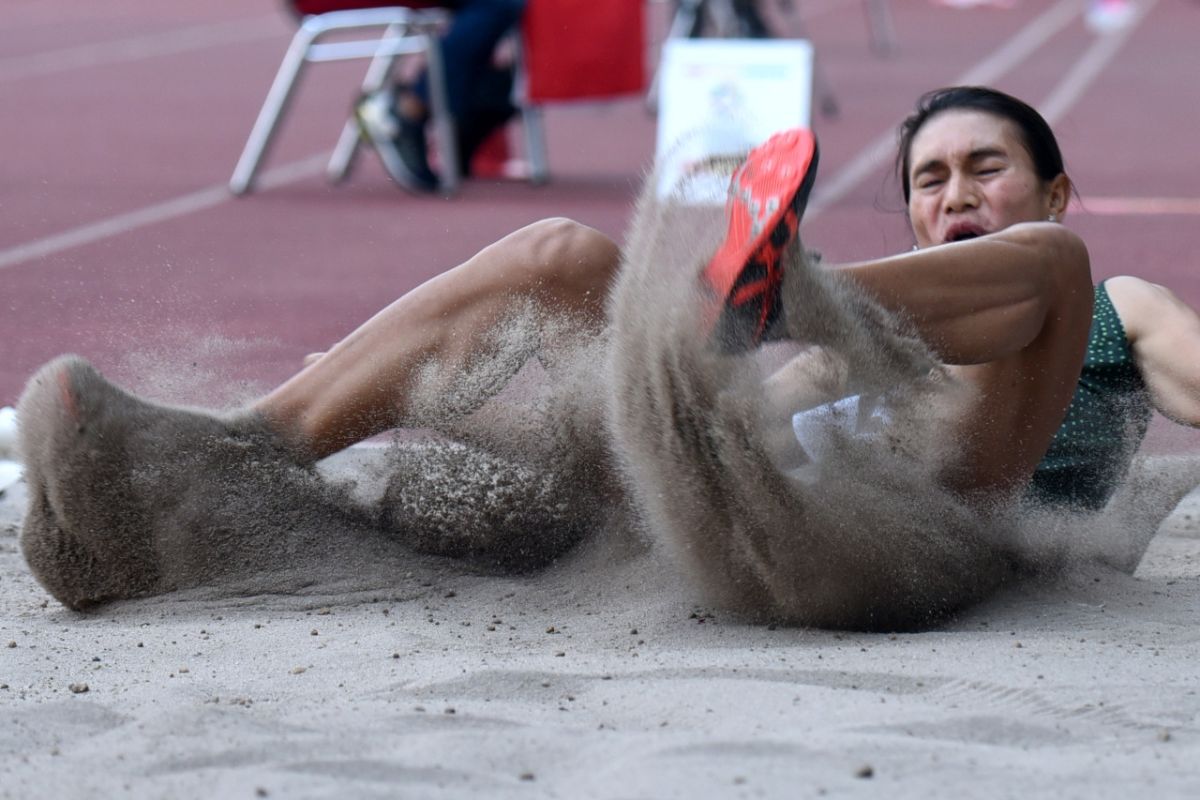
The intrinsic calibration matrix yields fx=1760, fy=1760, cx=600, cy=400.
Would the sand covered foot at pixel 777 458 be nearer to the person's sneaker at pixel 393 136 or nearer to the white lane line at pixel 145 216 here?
the white lane line at pixel 145 216

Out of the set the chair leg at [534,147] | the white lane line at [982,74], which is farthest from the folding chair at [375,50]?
the white lane line at [982,74]

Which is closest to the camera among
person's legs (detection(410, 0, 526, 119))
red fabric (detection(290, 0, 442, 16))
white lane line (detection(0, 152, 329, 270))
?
white lane line (detection(0, 152, 329, 270))

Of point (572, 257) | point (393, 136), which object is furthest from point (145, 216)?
point (572, 257)

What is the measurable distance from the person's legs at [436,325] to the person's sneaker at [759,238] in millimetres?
356

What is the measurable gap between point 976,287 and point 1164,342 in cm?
54

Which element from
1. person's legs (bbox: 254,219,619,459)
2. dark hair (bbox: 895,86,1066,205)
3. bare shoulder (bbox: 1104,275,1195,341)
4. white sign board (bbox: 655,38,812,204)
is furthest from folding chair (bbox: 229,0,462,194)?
bare shoulder (bbox: 1104,275,1195,341)

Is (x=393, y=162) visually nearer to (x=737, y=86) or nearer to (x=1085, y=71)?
(x=737, y=86)

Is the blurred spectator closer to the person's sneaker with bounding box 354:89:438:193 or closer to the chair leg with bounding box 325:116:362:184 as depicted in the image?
the person's sneaker with bounding box 354:89:438:193

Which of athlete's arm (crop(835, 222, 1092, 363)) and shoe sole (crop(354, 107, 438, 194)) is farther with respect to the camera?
shoe sole (crop(354, 107, 438, 194))

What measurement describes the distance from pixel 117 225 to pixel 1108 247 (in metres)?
3.34

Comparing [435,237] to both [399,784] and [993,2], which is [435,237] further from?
[993,2]

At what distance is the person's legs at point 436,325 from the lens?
236 cm

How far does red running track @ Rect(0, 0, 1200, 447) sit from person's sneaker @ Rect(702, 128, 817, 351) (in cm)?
97

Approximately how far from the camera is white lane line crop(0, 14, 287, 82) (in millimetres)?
10875
